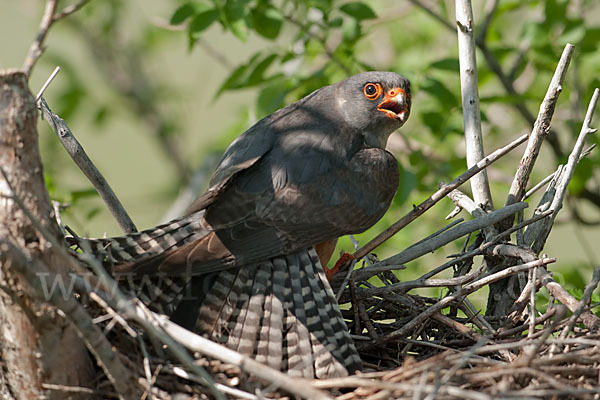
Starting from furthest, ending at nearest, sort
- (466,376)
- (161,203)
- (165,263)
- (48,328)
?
(161,203) < (165,263) < (466,376) < (48,328)

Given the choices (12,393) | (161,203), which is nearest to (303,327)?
(12,393)

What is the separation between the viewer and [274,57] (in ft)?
16.6

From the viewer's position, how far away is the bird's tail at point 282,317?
3424 millimetres

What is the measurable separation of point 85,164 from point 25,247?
144cm

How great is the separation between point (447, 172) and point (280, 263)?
90.7 inches

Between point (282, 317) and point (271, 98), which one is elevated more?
point (271, 98)

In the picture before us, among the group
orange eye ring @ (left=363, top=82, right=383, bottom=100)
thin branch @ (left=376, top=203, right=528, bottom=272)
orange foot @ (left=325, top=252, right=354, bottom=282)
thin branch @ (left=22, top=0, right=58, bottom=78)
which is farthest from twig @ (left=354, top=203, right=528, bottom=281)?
thin branch @ (left=22, top=0, right=58, bottom=78)

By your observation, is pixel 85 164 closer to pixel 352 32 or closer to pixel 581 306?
pixel 352 32

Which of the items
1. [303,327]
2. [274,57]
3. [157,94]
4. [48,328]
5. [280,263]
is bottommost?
[303,327]

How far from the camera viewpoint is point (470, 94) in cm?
403

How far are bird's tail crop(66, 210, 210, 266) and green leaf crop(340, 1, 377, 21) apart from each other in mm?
1925

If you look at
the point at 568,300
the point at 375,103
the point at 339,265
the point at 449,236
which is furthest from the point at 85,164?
the point at 568,300

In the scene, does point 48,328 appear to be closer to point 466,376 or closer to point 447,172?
point 466,376

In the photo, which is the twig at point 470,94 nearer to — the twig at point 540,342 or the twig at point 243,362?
the twig at point 540,342
